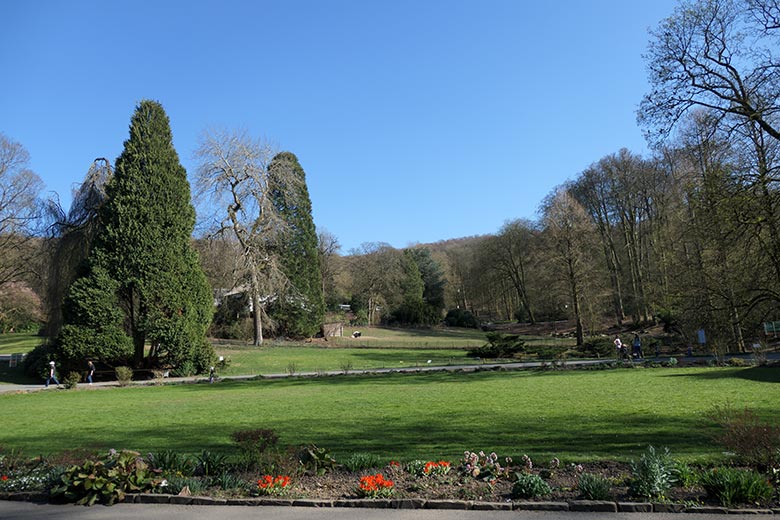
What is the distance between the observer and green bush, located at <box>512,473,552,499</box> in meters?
5.89

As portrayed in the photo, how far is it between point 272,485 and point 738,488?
5351mm

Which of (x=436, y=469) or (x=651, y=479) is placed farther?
(x=436, y=469)

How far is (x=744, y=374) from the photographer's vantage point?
61.6ft

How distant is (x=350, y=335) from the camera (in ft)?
186

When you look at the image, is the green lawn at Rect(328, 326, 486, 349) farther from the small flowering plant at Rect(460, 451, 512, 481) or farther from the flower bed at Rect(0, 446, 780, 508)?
the small flowering plant at Rect(460, 451, 512, 481)

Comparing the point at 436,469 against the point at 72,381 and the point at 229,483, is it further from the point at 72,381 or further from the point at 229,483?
the point at 72,381

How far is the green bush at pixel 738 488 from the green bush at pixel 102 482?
22.1ft

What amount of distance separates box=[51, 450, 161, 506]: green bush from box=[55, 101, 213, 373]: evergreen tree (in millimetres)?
22610

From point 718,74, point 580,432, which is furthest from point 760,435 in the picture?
point 718,74

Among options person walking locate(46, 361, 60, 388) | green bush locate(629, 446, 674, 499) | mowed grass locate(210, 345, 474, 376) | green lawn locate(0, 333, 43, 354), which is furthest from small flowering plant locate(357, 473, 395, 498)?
green lawn locate(0, 333, 43, 354)

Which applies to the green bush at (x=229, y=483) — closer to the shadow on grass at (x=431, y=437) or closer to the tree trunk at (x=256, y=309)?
the shadow on grass at (x=431, y=437)

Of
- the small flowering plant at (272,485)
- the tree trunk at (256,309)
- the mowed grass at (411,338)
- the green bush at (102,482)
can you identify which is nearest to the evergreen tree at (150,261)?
the tree trunk at (256,309)

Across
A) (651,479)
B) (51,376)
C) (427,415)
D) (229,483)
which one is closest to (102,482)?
(229,483)

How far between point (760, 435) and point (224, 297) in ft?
131
